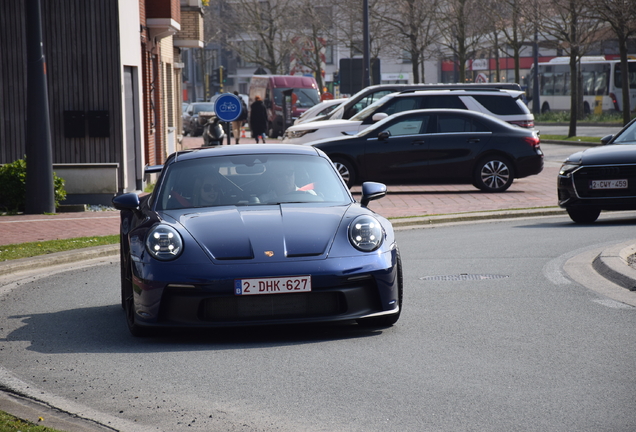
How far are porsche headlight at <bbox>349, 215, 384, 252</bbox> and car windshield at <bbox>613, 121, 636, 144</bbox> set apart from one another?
839cm

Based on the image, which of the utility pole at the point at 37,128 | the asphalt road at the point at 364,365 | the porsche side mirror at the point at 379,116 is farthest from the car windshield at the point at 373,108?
the asphalt road at the point at 364,365

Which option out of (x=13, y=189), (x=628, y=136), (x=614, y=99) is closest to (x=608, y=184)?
(x=628, y=136)

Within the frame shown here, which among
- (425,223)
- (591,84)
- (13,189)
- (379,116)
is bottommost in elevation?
(425,223)

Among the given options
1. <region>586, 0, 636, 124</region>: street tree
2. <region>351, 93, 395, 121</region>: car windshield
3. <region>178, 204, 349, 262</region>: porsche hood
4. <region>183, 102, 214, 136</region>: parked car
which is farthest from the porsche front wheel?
<region>183, 102, 214, 136</region>: parked car

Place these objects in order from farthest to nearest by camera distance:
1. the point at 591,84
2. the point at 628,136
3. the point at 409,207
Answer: the point at 591,84 < the point at 409,207 < the point at 628,136

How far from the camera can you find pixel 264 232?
259 inches

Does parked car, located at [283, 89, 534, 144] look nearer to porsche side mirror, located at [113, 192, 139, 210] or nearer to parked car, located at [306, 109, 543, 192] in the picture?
parked car, located at [306, 109, 543, 192]

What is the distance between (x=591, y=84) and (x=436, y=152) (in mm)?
42351

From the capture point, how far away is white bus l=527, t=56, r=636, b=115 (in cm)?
5703

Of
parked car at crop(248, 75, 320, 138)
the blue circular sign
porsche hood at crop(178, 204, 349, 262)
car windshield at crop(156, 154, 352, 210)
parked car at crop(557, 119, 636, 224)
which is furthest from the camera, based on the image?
parked car at crop(248, 75, 320, 138)

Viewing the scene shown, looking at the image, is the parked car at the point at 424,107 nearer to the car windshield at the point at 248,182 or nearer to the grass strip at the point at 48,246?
the grass strip at the point at 48,246

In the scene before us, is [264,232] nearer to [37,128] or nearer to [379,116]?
[37,128]

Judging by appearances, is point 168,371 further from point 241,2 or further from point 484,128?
point 241,2

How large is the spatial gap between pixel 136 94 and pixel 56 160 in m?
2.72
